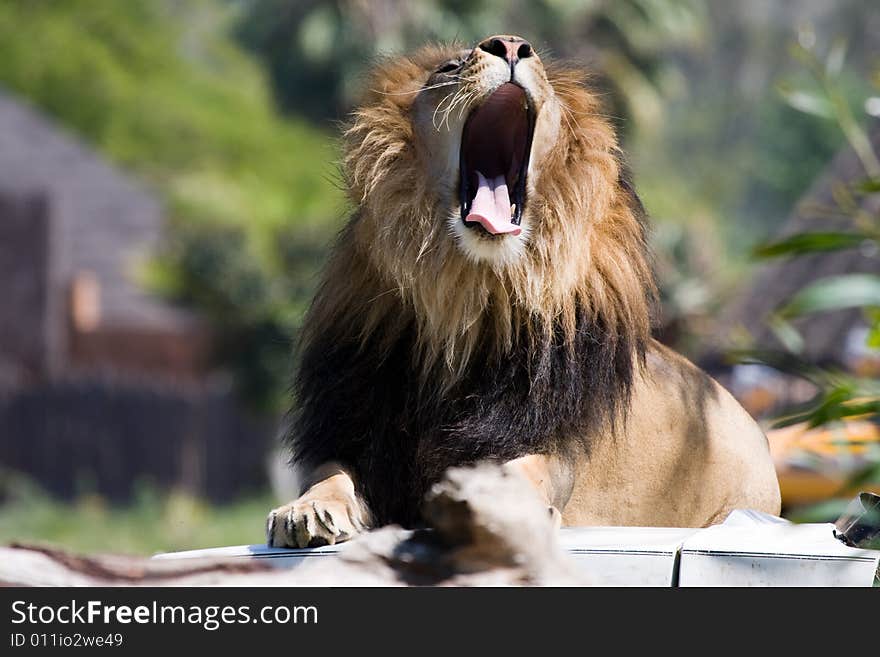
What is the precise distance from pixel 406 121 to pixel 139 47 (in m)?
43.4

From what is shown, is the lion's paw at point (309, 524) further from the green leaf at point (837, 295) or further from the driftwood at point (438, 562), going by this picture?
the green leaf at point (837, 295)

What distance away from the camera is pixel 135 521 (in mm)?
16297

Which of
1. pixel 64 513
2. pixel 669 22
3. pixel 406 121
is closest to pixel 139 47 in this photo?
pixel 669 22

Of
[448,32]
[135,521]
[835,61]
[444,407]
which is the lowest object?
[444,407]

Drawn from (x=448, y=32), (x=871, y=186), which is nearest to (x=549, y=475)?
(x=871, y=186)

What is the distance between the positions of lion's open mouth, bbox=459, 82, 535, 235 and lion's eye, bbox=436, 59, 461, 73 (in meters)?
0.11

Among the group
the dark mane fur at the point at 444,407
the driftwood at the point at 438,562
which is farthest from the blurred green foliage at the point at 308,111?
the driftwood at the point at 438,562

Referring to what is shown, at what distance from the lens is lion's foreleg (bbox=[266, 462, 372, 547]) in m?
3.07

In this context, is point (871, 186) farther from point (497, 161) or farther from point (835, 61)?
point (497, 161)

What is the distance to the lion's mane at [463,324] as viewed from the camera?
337 centimetres

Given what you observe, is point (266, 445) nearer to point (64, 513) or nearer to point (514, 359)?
point (64, 513)

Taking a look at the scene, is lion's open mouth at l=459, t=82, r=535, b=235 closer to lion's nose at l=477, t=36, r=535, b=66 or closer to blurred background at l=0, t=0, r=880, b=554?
lion's nose at l=477, t=36, r=535, b=66

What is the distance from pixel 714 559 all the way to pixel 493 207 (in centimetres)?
115

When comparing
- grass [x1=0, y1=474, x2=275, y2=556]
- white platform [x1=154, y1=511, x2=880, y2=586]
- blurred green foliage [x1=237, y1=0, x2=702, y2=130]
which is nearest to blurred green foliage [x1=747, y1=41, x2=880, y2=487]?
white platform [x1=154, y1=511, x2=880, y2=586]
